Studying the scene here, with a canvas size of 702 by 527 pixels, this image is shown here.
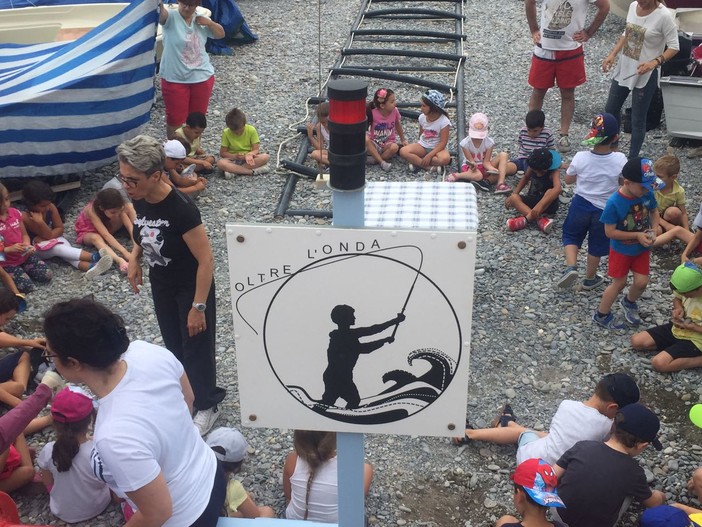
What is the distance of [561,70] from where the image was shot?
723 centimetres

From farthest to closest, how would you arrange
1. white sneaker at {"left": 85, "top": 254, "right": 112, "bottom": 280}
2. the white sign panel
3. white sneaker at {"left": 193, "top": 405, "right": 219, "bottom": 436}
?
white sneaker at {"left": 85, "top": 254, "right": 112, "bottom": 280}
white sneaker at {"left": 193, "top": 405, "right": 219, "bottom": 436}
the white sign panel

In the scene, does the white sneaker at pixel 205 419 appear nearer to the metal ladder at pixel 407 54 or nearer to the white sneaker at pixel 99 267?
the white sneaker at pixel 99 267

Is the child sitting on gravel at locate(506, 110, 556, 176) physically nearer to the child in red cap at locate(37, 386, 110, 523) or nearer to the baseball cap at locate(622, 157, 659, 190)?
the baseball cap at locate(622, 157, 659, 190)

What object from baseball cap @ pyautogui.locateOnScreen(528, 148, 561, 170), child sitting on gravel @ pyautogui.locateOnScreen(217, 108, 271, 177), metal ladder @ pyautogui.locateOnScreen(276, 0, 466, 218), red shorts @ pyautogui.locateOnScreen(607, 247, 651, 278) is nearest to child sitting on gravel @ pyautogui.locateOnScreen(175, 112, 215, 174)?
child sitting on gravel @ pyautogui.locateOnScreen(217, 108, 271, 177)

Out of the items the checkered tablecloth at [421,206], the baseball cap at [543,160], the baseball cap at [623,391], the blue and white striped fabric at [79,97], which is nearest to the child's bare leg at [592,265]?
the baseball cap at [543,160]

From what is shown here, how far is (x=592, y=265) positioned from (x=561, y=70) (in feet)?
8.88

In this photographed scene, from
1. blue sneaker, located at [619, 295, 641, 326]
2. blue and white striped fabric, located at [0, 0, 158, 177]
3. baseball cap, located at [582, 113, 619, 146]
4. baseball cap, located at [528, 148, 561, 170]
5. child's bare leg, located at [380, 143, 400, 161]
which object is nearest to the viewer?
blue sneaker, located at [619, 295, 641, 326]

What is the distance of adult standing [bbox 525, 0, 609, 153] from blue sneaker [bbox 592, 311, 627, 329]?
274 cm

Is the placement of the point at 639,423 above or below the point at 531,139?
below

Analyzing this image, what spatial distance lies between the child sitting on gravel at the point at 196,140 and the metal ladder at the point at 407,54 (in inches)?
28.5

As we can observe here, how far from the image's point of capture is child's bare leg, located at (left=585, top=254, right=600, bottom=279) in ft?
17.5

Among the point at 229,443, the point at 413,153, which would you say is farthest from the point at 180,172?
the point at 229,443

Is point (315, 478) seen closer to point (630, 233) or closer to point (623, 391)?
point (623, 391)

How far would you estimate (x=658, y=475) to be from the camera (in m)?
3.87
